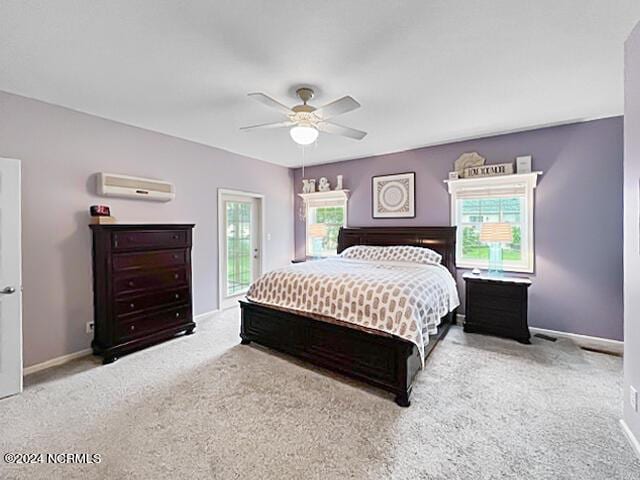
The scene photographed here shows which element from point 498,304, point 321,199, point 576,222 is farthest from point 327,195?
point 576,222

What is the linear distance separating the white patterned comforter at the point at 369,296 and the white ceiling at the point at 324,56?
1795 millimetres

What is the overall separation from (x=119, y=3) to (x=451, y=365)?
3839mm

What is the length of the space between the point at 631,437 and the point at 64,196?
511 centimetres

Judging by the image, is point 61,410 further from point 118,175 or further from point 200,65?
→ point 200,65

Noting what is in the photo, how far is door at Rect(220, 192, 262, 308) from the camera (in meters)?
5.12

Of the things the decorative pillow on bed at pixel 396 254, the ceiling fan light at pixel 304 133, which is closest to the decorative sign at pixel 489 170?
the decorative pillow on bed at pixel 396 254

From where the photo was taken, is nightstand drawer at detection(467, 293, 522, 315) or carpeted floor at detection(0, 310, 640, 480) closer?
carpeted floor at detection(0, 310, 640, 480)

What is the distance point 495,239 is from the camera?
3896mm

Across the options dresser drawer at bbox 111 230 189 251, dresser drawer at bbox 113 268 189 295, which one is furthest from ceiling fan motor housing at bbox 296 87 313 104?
dresser drawer at bbox 113 268 189 295

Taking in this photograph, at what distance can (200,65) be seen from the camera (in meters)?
2.40

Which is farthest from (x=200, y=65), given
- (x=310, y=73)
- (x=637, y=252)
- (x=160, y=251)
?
(x=637, y=252)

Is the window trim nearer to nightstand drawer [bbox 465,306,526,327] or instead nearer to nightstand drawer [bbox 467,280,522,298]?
nightstand drawer [bbox 467,280,522,298]

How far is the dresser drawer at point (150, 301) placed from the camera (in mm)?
3307

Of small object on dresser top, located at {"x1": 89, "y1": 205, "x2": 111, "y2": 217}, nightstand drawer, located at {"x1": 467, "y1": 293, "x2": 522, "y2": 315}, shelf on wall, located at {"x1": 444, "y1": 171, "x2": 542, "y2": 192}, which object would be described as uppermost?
shelf on wall, located at {"x1": 444, "y1": 171, "x2": 542, "y2": 192}
